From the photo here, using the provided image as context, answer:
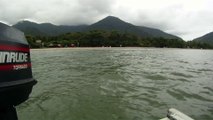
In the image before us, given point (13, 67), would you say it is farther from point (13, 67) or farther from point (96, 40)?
point (96, 40)

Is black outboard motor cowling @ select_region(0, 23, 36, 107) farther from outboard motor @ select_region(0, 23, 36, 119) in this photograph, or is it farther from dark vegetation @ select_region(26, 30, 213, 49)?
dark vegetation @ select_region(26, 30, 213, 49)

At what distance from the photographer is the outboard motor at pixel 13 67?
262 centimetres

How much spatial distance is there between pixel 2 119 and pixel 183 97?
673cm

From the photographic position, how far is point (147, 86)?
10.2m

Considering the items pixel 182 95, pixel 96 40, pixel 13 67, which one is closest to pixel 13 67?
pixel 13 67

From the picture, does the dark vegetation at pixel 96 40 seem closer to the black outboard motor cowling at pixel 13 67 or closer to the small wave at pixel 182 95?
the small wave at pixel 182 95

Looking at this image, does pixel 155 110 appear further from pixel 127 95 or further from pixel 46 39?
pixel 46 39

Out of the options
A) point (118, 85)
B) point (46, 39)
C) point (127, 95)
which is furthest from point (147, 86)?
point (46, 39)

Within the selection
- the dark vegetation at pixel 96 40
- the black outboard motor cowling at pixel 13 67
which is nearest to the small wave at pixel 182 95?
the black outboard motor cowling at pixel 13 67

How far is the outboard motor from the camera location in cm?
262

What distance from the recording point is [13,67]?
2.77 m

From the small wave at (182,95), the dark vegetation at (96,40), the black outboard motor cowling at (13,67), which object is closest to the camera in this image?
the black outboard motor cowling at (13,67)

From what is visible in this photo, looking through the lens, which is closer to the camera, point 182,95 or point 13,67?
point 13,67

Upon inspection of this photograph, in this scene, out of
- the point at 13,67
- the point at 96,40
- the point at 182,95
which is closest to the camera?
the point at 13,67
